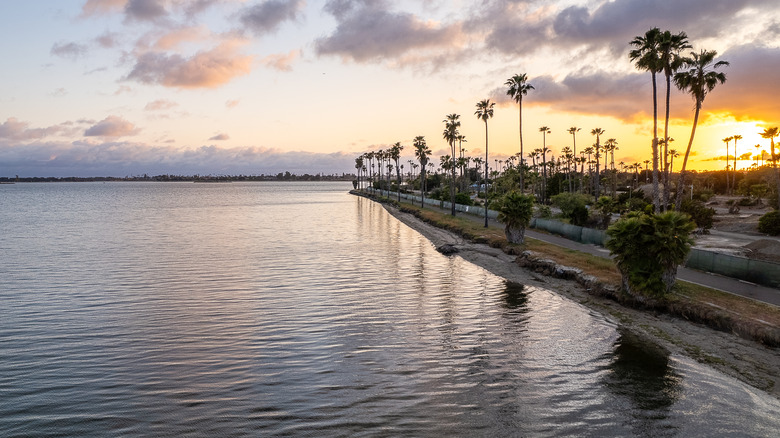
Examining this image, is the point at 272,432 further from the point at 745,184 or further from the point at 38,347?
the point at 745,184

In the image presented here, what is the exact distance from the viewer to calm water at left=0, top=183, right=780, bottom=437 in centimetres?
1366

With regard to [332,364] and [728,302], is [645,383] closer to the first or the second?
[728,302]

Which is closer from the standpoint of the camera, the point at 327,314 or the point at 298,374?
the point at 298,374

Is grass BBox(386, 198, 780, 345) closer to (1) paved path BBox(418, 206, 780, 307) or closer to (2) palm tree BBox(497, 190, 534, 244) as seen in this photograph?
(1) paved path BBox(418, 206, 780, 307)

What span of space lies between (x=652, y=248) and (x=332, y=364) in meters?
16.7

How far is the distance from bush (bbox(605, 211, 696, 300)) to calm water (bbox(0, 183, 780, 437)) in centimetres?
354

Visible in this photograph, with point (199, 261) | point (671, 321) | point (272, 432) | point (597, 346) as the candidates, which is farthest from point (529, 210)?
point (272, 432)

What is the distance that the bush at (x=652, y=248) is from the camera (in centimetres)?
2434

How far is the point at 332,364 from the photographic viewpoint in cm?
1781

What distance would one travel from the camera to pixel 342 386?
15859 mm

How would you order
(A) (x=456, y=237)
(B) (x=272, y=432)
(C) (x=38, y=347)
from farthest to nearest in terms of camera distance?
(A) (x=456, y=237) < (C) (x=38, y=347) < (B) (x=272, y=432)

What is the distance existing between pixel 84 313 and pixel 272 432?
16.6 m

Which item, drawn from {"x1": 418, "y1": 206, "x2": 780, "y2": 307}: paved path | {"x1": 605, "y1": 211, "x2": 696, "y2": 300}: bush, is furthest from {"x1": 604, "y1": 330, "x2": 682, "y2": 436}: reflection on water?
{"x1": 418, "y1": 206, "x2": 780, "y2": 307}: paved path

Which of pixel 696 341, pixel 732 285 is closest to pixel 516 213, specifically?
pixel 732 285
